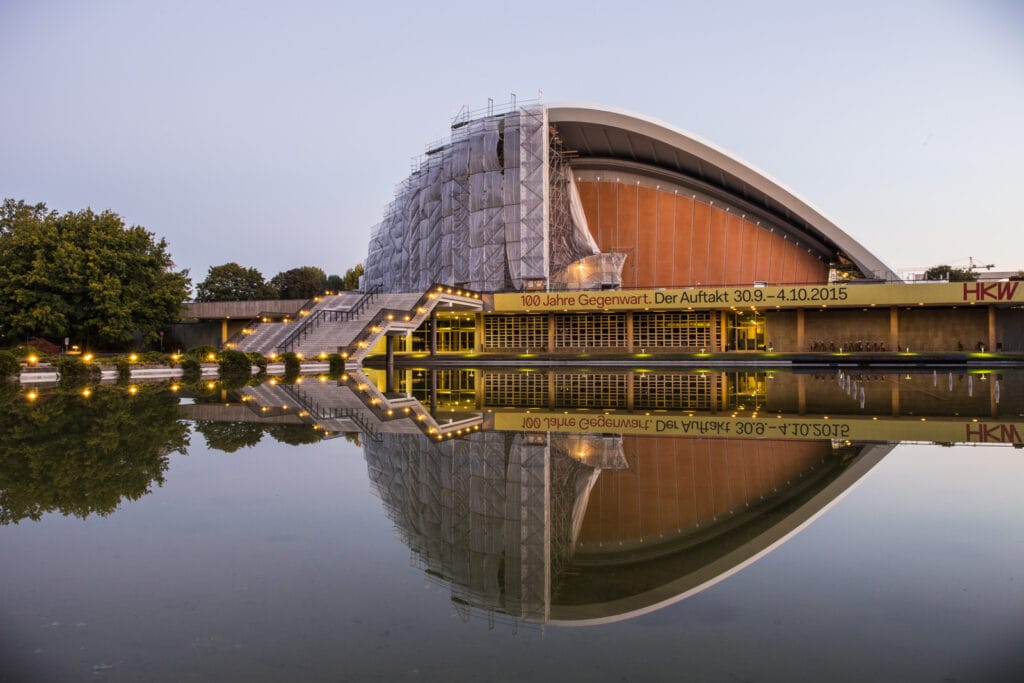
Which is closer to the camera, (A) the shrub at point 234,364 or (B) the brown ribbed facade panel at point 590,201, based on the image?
(A) the shrub at point 234,364

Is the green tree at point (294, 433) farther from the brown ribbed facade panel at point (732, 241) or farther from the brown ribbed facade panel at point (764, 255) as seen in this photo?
the brown ribbed facade panel at point (764, 255)

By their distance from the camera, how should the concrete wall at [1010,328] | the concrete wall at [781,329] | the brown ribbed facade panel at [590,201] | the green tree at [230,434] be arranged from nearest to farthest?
the green tree at [230,434], the concrete wall at [1010,328], the concrete wall at [781,329], the brown ribbed facade panel at [590,201]

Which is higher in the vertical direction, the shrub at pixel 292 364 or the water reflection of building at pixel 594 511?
the shrub at pixel 292 364

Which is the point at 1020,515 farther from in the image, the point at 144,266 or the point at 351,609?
the point at 144,266

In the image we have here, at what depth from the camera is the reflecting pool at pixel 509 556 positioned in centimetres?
369

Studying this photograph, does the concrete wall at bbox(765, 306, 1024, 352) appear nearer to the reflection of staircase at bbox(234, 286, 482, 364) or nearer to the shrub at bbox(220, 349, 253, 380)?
the reflection of staircase at bbox(234, 286, 482, 364)

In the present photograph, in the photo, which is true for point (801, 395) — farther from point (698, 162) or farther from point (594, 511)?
point (698, 162)

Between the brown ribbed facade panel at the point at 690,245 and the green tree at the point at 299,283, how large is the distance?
5818 centimetres

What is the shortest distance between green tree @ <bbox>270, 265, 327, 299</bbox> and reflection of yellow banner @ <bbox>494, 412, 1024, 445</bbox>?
89.8 m

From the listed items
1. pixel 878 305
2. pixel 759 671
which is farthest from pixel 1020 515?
pixel 878 305

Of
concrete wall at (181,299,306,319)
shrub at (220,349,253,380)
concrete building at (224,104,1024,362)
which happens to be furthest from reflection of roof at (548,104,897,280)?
shrub at (220,349,253,380)

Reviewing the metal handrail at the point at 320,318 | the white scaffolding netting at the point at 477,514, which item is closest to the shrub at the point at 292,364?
the metal handrail at the point at 320,318

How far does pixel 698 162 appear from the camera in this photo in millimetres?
49156

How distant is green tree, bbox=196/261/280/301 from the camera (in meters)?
85.0
